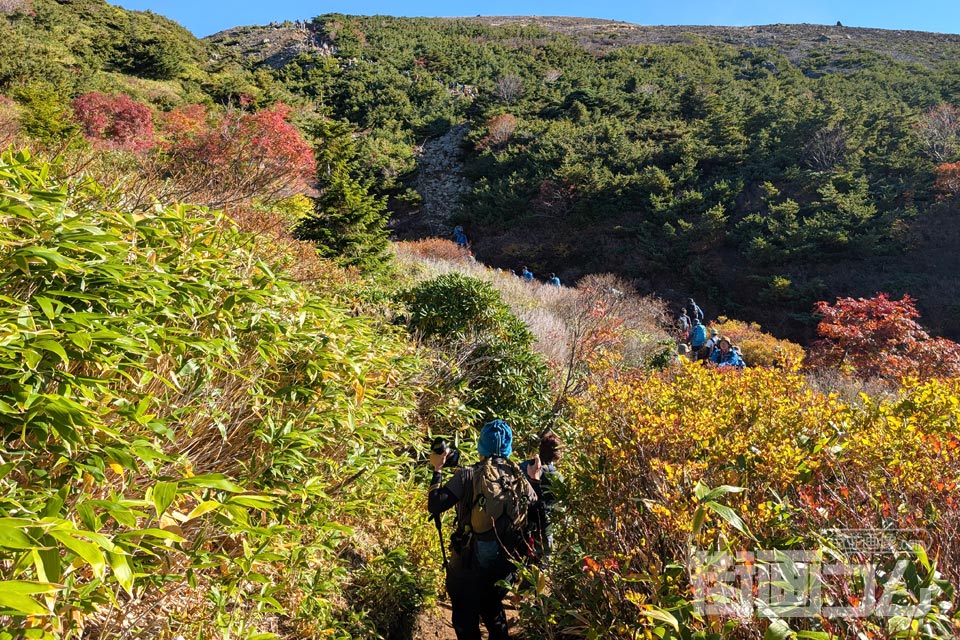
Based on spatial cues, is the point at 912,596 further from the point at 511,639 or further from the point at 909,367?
the point at 909,367

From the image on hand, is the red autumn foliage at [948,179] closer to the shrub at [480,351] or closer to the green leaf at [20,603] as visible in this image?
the shrub at [480,351]

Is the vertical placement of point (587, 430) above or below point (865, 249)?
below

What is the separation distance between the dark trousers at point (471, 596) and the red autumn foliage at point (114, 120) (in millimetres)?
17968

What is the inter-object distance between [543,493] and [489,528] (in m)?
0.43

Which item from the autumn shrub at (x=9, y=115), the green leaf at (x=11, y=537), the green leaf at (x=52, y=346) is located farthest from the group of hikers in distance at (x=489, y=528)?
the autumn shrub at (x=9, y=115)

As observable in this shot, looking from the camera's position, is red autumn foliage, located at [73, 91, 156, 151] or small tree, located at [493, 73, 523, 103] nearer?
red autumn foliage, located at [73, 91, 156, 151]

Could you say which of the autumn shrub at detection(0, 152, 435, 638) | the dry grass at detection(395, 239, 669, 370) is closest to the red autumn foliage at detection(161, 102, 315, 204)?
the dry grass at detection(395, 239, 669, 370)

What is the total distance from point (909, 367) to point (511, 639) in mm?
7850

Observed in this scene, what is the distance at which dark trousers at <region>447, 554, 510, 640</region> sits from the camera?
2.79 metres

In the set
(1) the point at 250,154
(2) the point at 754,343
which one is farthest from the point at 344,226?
(2) the point at 754,343

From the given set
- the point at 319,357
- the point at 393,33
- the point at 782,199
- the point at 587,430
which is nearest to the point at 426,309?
the point at 587,430

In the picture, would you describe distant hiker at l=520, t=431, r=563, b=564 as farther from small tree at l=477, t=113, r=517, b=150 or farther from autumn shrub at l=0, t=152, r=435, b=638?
small tree at l=477, t=113, r=517, b=150

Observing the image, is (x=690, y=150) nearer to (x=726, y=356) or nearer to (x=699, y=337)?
(x=699, y=337)

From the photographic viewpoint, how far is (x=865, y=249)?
1686cm
